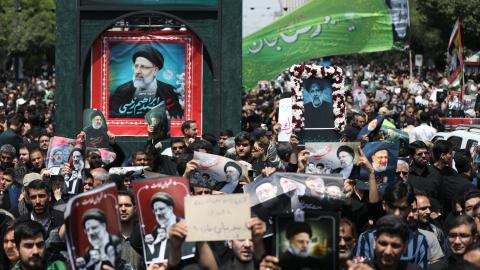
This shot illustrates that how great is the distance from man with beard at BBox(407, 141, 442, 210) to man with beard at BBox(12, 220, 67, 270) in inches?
188

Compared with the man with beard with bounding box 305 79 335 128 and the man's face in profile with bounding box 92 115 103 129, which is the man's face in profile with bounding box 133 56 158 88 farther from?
the man with beard with bounding box 305 79 335 128

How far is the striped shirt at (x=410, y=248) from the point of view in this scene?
8.71m

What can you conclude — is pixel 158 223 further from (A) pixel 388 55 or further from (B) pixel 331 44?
(A) pixel 388 55

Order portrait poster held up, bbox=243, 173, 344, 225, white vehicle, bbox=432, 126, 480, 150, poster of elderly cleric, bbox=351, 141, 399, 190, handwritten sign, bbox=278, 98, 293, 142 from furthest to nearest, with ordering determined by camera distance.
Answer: handwritten sign, bbox=278, 98, 293, 142
white vehicle, bbox=432, 126, 480, 150
poster of elderly cleric, bbox=351, 141, 399, 190
portrait poster held up, bbox=243, 173, 344, 225

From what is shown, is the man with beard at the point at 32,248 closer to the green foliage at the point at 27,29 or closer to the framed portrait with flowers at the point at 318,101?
the framed portrait with flowers at the point at 318,101

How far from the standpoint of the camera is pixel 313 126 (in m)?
16.5

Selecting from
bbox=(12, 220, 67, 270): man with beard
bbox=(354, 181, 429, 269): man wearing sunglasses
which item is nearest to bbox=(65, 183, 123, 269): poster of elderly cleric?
bbox=(12, 220, 67, 270): man with beard

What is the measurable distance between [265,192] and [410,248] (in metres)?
1.08

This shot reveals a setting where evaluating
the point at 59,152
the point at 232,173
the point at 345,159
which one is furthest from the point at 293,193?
the point at 59,152

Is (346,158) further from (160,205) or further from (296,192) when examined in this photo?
(160,205)

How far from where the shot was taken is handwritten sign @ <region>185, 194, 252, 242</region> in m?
7.15

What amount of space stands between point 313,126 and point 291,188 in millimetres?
7695

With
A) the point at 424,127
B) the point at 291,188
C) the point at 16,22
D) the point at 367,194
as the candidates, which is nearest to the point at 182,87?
the point at 424,127

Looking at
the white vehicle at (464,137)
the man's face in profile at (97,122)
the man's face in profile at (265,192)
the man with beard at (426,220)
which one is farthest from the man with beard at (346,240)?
the man's face in profile at (97,122)
